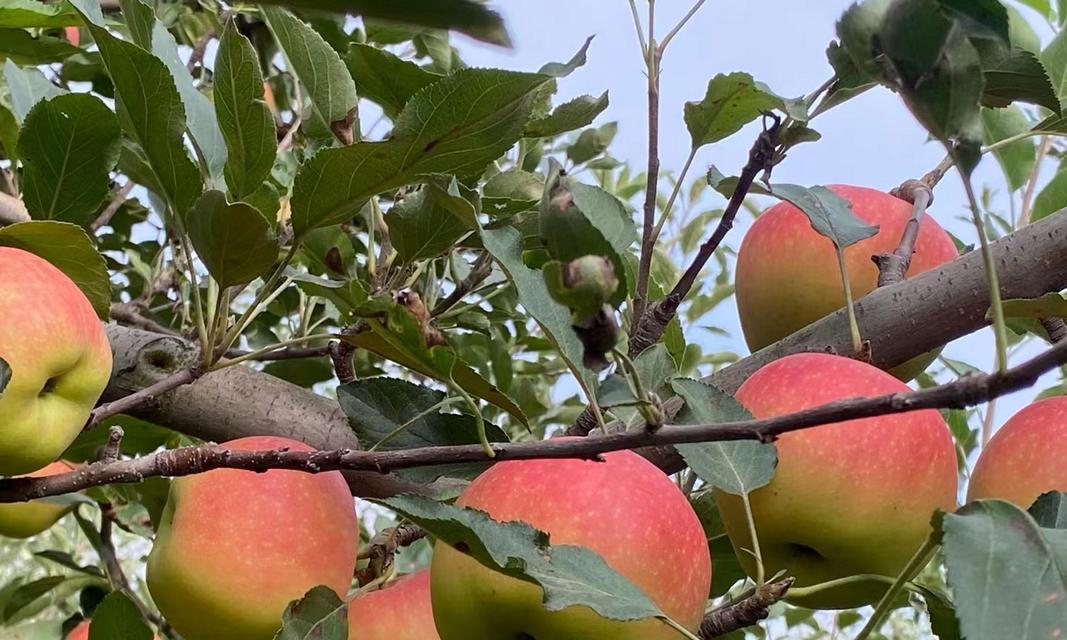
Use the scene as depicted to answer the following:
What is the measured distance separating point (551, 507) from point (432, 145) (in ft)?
0.78

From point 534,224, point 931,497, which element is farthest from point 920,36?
point 534,224

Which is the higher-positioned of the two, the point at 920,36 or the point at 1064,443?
the point at 920,36

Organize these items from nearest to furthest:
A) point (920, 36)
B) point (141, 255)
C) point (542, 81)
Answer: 1. point (920, 36)
2. point (542, 81)
3. point (141, 255)

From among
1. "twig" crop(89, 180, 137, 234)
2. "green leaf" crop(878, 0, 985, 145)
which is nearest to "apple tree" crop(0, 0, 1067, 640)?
"green leaf" crop(878, 0, 985, 145)

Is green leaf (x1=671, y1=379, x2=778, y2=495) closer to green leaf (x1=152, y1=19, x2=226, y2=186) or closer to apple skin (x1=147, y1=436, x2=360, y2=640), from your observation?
apple skin (x1=147, y1=436, x2=360, y2=640)

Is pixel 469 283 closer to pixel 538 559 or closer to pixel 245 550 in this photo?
pixel 245 550

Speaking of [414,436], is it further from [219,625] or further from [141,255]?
[141,255]

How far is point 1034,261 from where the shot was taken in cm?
74

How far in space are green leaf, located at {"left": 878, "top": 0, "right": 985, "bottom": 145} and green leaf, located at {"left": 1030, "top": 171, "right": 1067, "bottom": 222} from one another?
71 cm

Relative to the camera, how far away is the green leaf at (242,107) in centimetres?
68

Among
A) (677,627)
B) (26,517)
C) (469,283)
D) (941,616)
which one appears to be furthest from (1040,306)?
(26,517)

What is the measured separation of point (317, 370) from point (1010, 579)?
1.01 m

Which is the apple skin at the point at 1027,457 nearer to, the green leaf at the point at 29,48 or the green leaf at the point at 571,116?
the green leaf at the point at 571,116

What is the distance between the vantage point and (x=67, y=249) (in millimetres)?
729
